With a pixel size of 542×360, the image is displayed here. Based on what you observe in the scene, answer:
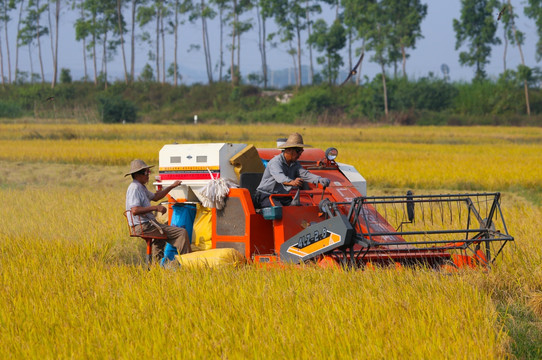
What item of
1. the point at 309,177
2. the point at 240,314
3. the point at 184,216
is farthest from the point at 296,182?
the point at 240,314

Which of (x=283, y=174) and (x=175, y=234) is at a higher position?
(x=283, y=174)

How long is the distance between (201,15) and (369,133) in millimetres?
36738

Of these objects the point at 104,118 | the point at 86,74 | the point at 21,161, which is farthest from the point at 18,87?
the point at 21,161

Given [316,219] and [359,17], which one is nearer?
[316,219]

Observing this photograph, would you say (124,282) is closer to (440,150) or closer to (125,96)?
(440,150)

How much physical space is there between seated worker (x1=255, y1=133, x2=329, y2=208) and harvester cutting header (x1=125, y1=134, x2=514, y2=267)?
0.13 feet

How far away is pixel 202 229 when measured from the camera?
27.5ft

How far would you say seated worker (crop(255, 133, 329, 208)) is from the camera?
7840 mm

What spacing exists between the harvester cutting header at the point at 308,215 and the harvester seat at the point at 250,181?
0.04 ft

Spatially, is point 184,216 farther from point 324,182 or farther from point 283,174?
point 324,182

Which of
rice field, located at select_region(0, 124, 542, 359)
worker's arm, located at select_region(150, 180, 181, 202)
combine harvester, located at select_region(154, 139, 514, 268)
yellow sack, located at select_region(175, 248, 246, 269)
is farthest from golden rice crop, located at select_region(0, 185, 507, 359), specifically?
worker's arm, located at select_region(150, 180, 181, 202)

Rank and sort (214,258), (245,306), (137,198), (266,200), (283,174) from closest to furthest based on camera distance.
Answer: (245,306) < (214,258) < (283,174) < (266,200) < (137,198)

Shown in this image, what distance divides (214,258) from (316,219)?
1206mm

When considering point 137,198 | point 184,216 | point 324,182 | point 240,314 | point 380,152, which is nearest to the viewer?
point 240,314
